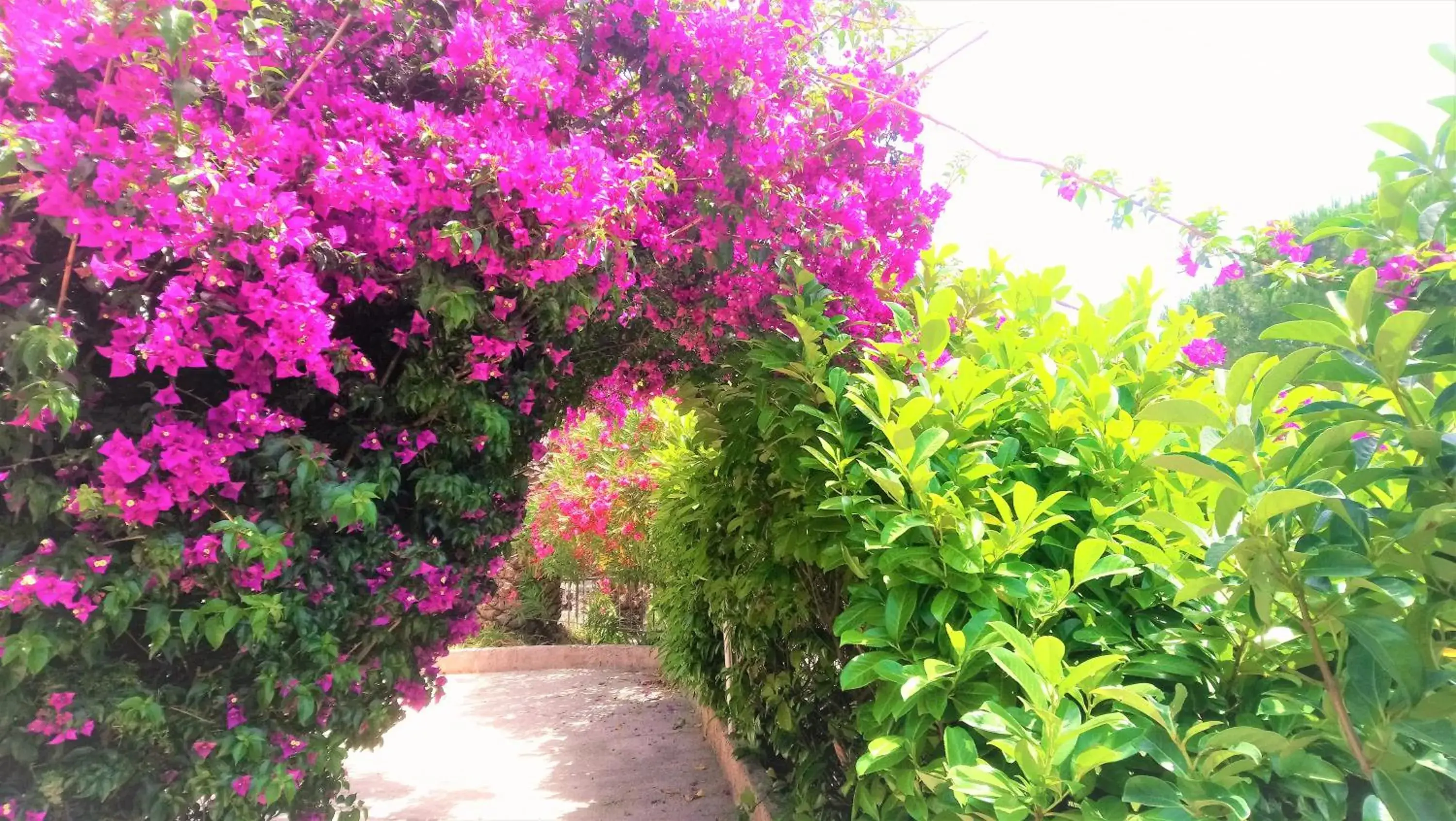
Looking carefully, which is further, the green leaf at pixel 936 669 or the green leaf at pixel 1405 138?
the green leaf at pixel 936 669

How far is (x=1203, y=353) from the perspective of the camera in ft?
7.47

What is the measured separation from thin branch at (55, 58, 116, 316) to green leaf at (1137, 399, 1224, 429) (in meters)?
1.88

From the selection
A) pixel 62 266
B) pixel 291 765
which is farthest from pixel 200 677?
pixel 62 266

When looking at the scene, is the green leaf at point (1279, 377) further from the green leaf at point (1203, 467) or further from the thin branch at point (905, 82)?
the thin branch at point (905, 82)

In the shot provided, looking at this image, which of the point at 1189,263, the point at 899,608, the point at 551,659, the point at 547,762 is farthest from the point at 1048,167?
the point at 551,659

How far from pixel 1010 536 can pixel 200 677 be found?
6.33ft

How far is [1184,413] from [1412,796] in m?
0.54

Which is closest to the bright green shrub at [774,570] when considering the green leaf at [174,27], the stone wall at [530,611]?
the green leaf at [174,27]

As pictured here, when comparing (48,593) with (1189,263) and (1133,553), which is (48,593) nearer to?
(1133,553)

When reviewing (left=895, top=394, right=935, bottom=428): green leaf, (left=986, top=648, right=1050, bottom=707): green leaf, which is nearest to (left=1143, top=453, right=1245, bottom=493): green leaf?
(left=986, top=648, right=1050, bottom=707): green leaf

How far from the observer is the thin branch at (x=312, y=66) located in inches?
67.7

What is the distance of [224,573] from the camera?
163 centimetres

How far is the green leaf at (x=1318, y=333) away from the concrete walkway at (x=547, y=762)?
3.52 metres

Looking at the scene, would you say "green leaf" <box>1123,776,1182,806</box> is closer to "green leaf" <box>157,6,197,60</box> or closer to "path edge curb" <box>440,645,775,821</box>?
"green leaf" <box>157,6,197,60</box>
